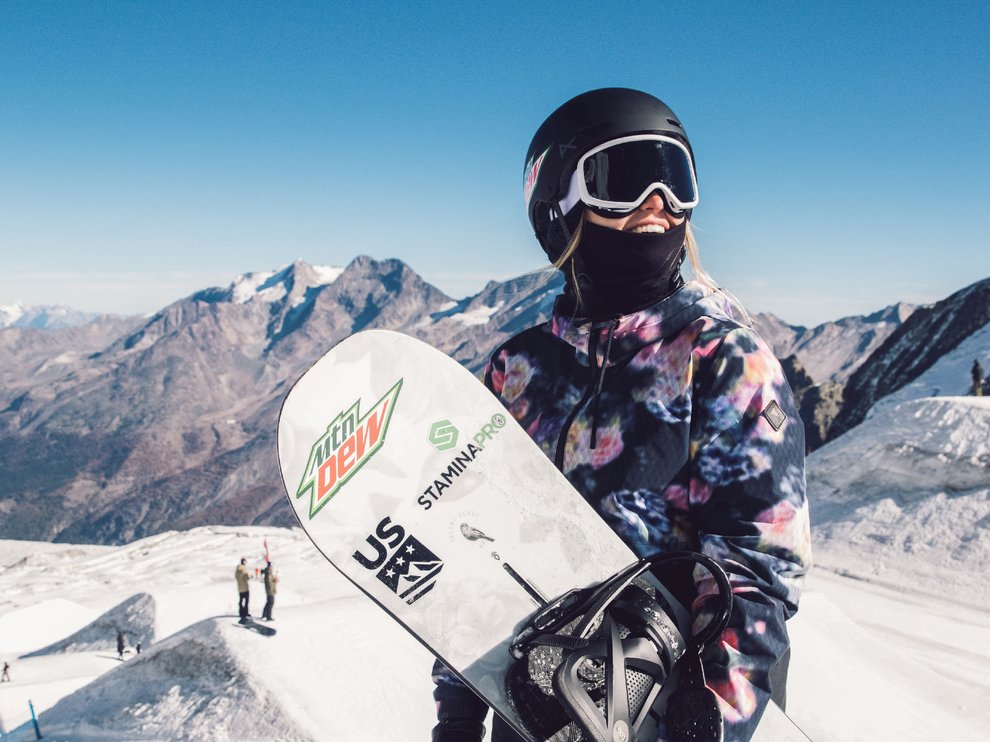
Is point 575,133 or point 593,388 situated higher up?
point 575,133

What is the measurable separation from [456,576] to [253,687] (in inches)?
340

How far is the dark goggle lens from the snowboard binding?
145cm

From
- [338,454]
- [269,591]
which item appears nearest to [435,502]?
[338,454]

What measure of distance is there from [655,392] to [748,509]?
52 centimetres

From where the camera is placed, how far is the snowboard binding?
1.85 m

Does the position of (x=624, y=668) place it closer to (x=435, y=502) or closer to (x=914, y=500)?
(x=435, y=502)

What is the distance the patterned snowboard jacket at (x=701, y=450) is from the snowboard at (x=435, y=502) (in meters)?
0.19

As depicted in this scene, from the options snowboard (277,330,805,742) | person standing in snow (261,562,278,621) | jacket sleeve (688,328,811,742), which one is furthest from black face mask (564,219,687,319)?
person standing in snow (261,562,278,621)

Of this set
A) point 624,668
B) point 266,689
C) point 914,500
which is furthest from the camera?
point 914,500

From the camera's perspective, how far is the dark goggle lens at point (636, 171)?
99.6 inches

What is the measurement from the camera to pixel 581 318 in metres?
2.66

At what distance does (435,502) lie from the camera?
107 inches

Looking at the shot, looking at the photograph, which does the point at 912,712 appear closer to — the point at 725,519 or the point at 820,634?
the point at 820,634

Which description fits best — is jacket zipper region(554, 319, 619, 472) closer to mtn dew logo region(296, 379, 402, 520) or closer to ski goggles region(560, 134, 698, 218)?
ski goggles region(560, 134, 698, 218)
